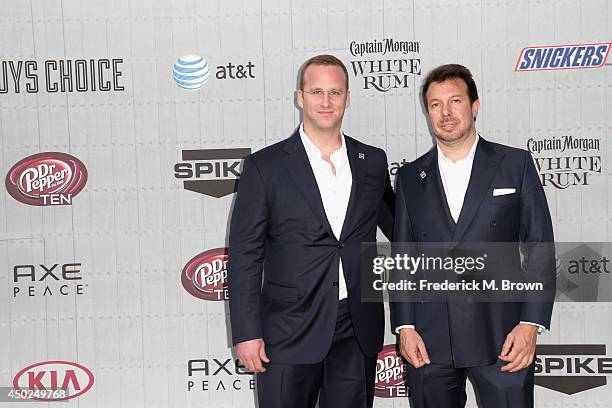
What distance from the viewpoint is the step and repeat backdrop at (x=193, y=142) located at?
128 inches

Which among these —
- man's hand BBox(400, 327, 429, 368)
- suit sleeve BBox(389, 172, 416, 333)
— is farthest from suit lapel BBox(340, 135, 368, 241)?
man's hand BBox(400, 327, 429, 368)

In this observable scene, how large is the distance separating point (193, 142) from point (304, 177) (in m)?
1.12

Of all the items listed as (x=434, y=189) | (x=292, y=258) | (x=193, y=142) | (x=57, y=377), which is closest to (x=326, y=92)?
(x=434, y=189)

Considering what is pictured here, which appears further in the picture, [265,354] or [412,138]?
[412,138]

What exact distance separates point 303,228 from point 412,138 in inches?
45.4

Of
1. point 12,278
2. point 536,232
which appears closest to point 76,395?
point 12,278

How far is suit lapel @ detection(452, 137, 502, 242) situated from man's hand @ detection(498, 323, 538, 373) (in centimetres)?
42

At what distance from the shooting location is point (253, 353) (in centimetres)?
246

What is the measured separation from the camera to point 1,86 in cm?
341

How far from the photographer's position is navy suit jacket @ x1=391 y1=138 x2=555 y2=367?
2340mm

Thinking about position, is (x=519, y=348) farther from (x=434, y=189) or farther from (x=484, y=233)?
(x=434, y=189)

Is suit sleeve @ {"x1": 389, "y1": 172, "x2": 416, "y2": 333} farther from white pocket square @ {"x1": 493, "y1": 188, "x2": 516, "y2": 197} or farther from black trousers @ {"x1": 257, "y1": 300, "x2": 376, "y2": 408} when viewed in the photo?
white pocket square @ {"x1": 493, "y1": 188, "x2": 516, "y2": 197}

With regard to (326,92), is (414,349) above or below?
below

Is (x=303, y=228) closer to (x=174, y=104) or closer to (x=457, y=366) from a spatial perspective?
(x=457, y=366)
